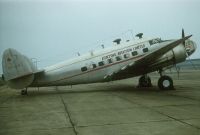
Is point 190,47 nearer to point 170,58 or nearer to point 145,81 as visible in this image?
point 170,58

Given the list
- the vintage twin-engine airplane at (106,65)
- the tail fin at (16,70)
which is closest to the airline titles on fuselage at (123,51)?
the vintage twin-engine airplane at (106,65)

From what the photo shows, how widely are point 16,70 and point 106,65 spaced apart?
18.8ft

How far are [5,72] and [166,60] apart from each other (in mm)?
9843

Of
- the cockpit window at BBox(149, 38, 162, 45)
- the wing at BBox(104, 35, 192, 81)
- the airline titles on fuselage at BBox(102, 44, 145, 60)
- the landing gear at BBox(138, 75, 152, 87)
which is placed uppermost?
the cockpit window at BBox(149, 38, 162, 45)

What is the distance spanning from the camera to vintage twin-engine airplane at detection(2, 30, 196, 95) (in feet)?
55.3

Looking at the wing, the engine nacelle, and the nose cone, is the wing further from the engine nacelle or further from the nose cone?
the nose cone

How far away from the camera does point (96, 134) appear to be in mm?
6512

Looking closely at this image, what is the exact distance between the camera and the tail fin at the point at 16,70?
16.2 meters

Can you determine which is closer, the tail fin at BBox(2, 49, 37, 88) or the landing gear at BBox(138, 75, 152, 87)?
the tail fin at BBox(2, 49, 37, 88)

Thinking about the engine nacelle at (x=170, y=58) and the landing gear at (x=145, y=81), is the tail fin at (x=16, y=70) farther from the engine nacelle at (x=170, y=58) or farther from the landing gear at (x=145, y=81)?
the landing gear at (x=145, y=81)

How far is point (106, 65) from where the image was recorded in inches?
715

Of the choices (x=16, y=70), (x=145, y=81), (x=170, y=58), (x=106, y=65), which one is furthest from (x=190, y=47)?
(x=16, y=70)

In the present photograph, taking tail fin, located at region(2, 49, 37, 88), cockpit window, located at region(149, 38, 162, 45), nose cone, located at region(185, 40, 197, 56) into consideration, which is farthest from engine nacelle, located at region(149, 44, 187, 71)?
tail fin, located at region(2, 49, 37, 88)

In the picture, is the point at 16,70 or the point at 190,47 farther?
the point at 190,47
